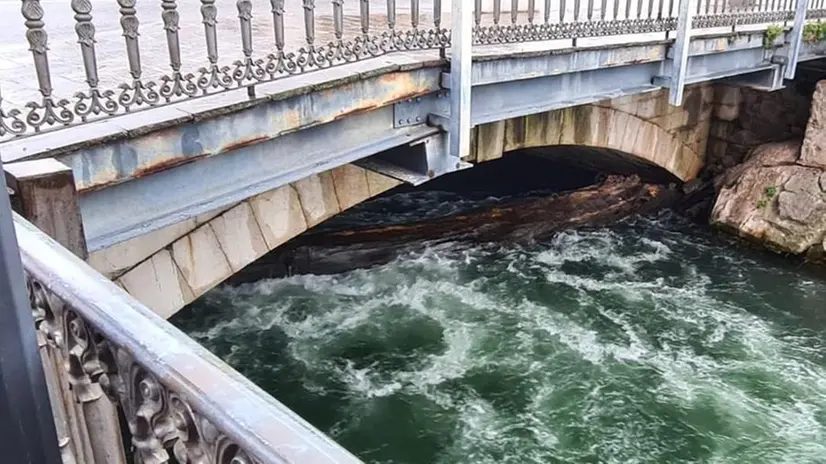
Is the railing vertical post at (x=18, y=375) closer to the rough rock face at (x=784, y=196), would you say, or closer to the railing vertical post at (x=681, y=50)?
the railing vertical post at (x=681, y=50)

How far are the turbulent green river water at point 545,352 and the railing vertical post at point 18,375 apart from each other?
482 cm

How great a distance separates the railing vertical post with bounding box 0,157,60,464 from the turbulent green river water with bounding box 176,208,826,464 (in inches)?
190

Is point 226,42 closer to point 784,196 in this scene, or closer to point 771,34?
point 771,34

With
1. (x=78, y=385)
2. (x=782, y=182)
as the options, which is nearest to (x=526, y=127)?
(x=782, y=182)

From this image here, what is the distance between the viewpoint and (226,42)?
563 centimetres

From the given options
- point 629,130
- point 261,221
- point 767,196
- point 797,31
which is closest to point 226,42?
point 261,221

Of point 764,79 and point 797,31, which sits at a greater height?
point 797,31

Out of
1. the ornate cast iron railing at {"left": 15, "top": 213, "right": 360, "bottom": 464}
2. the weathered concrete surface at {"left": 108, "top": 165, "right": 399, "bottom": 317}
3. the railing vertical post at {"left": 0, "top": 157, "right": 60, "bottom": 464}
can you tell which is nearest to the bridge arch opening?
the weathered concrete surface at {"left": 108, "top": 165, "right": 399, "bottom": 317}

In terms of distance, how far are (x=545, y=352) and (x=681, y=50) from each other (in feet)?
10.4

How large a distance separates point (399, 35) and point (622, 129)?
5.04m

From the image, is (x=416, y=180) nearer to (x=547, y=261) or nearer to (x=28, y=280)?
(x=28, y=280)

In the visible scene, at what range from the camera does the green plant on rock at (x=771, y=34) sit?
813cm

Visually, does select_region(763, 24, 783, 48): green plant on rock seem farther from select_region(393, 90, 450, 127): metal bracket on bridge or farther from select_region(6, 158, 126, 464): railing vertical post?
select_region(6, 158, 126, 464): railing vertical post

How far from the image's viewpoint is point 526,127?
24.6ft
